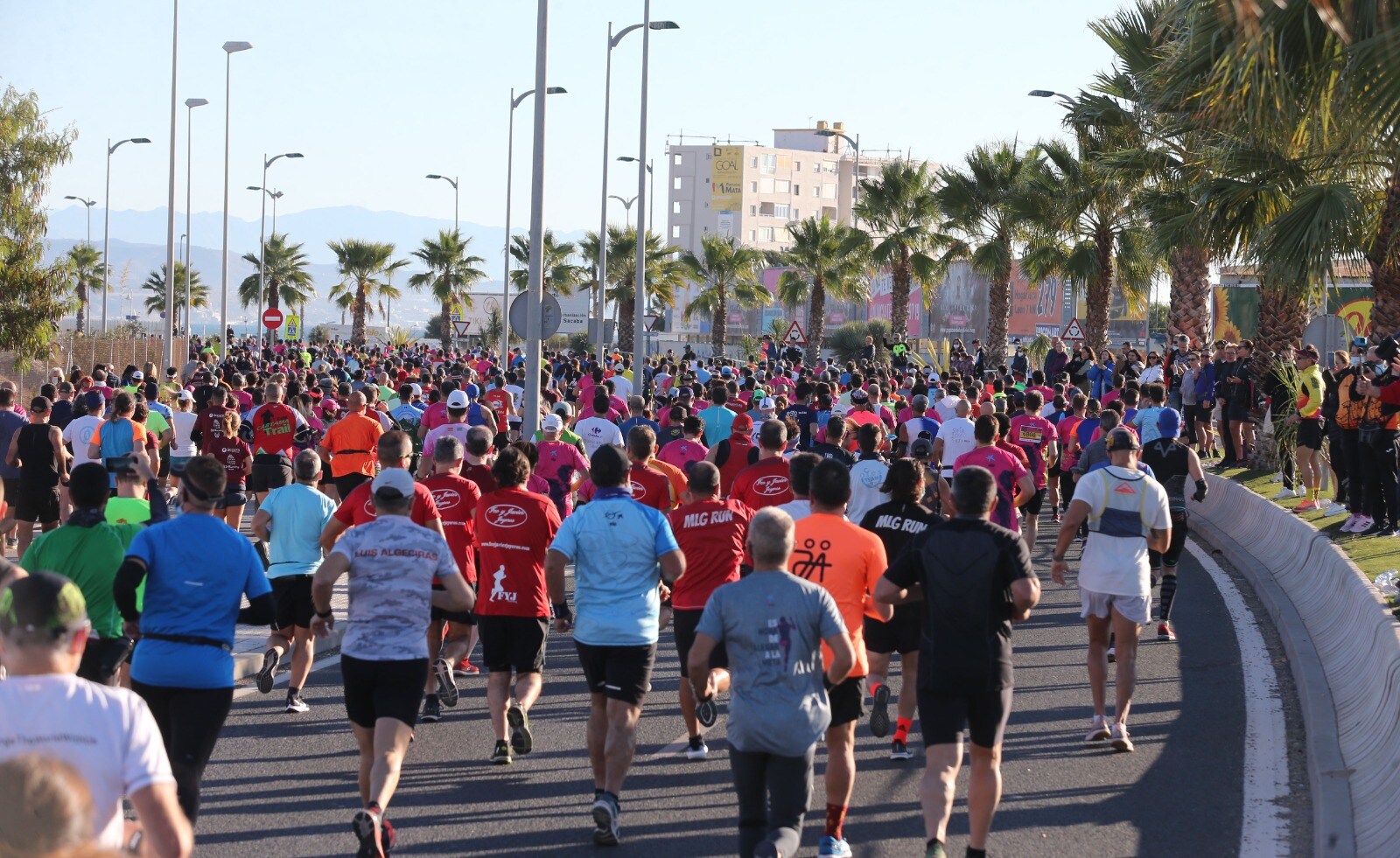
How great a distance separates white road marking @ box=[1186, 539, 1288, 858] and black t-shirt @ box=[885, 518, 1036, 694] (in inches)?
62.0

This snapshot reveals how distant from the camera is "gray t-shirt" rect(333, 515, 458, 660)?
21.3ft

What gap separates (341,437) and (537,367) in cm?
474

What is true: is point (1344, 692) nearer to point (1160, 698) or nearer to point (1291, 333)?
point (1160, 698)

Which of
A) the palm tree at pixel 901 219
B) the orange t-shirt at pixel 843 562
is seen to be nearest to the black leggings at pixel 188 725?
the orange t-shirt at pixel 843 562

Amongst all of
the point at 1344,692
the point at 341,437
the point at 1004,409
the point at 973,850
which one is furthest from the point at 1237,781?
the point at 1004,409

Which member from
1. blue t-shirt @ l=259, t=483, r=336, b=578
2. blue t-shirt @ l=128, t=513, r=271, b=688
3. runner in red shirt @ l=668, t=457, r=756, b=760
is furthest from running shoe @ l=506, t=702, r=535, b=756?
blue t-shirt @ l=128, t=513, r=271, b=688

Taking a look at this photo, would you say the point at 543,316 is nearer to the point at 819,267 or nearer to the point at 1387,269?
the point at 1387,269

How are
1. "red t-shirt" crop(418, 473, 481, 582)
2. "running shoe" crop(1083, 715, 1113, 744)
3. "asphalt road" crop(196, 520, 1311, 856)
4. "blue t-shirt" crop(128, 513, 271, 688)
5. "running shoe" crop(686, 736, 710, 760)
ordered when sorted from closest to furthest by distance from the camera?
"blue t-shirt" crop(128, 513, 271, 688) → "asphalt road" crop(196, 520, 1311, 856) → "running shoe" crop(686, 736, 710, 760) → "running shoe" crop(1083, 715, 1113, 744) → "red t-shirt" crop(418, 473, 481, 582)

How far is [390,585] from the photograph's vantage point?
6.55m

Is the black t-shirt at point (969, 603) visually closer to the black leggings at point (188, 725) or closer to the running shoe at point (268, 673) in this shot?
the black leggings at point (188, 725)

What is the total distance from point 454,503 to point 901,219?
123 feet

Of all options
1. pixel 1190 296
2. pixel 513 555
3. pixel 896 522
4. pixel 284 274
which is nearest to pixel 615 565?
pixel 513 555

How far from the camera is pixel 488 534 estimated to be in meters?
7.99

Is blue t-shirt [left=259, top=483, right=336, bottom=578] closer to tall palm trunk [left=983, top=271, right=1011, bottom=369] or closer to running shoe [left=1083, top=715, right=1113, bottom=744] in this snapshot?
running shoe [left=1083, top=715, right=1113, bottom=744]
